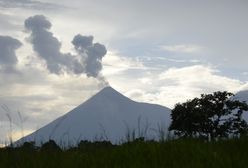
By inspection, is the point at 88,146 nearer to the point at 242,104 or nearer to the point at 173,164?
the point at 173,164

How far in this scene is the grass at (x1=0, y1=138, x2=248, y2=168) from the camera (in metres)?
9.22

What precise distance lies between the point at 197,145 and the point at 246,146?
1025 millimetres

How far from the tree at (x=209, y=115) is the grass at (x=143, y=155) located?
191 feet

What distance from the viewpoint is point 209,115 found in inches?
2950

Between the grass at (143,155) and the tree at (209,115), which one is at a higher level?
the tree at (209,115)

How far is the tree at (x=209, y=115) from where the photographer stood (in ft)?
233

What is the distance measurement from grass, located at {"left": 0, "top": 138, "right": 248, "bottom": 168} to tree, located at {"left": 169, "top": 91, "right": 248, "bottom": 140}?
58274 millimetres

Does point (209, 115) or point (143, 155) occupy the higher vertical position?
point (209, 115)

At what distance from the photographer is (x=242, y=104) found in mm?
78062

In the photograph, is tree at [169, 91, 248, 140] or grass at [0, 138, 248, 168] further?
tree at [169, 91, 248, 140]

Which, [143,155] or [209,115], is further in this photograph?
[209,115]

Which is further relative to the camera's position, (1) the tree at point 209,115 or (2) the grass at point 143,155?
(1) the tree at point 209,115

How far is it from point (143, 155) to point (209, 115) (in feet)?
218

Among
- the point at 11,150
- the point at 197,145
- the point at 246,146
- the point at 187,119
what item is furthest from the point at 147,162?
the point at 187,119
